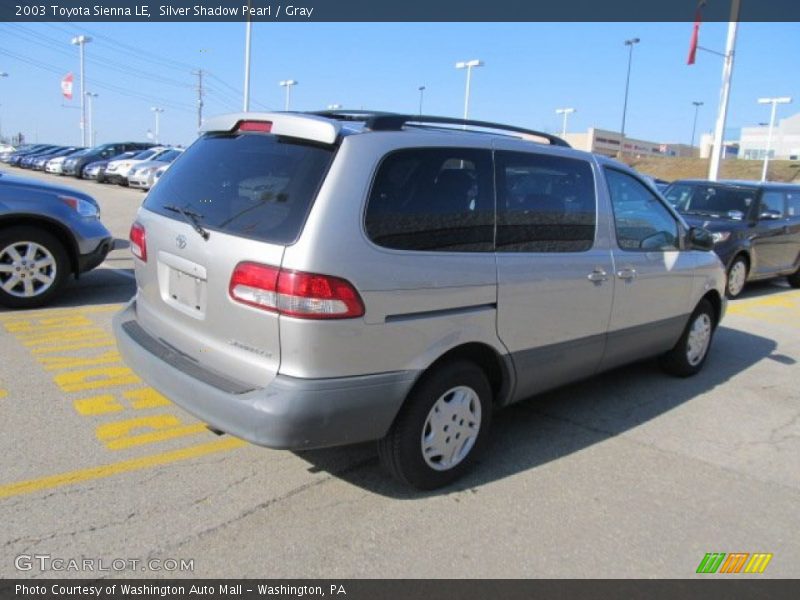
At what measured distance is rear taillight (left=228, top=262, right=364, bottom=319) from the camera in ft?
8.91

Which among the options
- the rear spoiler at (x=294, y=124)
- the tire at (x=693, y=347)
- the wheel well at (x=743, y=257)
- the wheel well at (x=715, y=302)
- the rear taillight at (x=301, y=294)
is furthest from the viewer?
the wheel well at (x=743, y=257)

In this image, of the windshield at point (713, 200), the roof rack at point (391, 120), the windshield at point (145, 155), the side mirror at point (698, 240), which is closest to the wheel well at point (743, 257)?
the windshield at point (713, 200)

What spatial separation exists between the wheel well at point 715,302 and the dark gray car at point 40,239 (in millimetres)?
5994

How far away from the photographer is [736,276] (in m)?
9.88

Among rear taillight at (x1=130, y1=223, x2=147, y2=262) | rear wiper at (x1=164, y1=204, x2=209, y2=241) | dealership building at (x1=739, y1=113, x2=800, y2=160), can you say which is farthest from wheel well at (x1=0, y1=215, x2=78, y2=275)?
dealership building at (x1=739, y1=113, x2=800, y2=160)

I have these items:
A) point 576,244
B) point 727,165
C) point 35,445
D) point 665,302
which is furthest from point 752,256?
point 727,165

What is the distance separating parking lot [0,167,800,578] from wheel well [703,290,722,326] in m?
1.05

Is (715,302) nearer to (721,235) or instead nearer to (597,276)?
(597,276)

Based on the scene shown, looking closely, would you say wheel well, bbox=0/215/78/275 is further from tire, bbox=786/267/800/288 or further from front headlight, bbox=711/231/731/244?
tire, bbox=786/267/800/288

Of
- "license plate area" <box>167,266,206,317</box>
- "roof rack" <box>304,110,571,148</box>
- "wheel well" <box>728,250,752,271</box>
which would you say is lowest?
"wheel well" <box>728,250,752,271</box>

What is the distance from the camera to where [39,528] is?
2824 millimetres

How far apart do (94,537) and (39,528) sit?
0.26 m

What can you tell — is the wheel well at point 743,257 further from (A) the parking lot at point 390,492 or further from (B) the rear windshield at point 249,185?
(B) the rear windshield at point 249,185

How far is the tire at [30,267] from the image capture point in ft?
20.4
